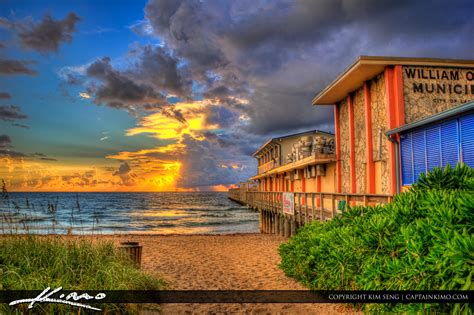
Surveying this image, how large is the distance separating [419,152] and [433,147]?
2.83 ft

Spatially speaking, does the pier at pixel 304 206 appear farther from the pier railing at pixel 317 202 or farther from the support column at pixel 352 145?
the support column at pixel 352 145

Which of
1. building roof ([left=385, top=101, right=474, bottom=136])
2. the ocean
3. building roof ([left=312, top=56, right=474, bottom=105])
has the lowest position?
the ocean

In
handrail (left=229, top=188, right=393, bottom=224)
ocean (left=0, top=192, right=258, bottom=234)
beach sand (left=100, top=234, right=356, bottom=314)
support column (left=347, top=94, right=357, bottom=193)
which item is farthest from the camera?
support column (left=347, top=94, right=357, bottom=193)

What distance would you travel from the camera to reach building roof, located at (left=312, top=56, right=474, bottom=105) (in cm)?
1398

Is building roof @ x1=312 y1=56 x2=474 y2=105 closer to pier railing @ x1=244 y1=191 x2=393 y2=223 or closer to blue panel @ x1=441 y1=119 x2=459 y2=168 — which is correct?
blue panel @ x1=441 y1=119 x2=459 y2=168

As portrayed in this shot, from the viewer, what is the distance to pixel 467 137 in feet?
31.4

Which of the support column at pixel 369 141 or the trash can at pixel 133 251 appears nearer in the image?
the trash can at pixel 133 251

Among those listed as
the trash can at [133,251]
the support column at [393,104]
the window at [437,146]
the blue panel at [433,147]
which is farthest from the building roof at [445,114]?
the trash can at [133,251]

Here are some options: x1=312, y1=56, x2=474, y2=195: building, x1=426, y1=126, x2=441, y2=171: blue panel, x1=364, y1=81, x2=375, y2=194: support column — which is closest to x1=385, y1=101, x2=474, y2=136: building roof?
x1=312, y1=56, x2=474, y2=195: building

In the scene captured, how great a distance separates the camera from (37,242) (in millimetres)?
6336

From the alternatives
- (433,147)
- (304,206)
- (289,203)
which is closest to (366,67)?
(433,147)

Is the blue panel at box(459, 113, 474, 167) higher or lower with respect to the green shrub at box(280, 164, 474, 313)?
higher

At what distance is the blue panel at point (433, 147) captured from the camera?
10809 millimetres

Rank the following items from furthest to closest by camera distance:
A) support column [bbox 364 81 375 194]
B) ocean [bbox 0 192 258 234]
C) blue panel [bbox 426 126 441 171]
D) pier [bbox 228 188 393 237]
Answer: support column [bbox 364 81 375 194] < pier [bbox 228 188 393 237] < blue panel [bbox 426 126 441 171] < ocean [bbox 0 192 258 234]
